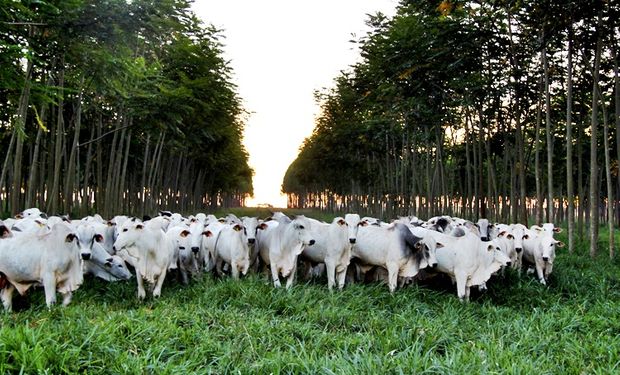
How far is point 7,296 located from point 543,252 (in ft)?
31.8

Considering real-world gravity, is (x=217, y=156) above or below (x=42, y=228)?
above

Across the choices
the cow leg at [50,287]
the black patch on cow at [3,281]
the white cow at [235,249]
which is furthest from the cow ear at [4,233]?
the white cow at [235,249]

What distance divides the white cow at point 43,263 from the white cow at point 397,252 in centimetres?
501

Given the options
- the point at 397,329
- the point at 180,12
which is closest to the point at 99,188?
the point at 180,12

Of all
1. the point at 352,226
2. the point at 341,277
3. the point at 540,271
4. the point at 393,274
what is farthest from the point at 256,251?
the point at 540,271

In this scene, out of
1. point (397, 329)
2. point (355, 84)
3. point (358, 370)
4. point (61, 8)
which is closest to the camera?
point (358, 370)

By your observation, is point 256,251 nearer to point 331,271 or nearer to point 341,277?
point 331,271

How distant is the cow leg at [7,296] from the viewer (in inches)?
283

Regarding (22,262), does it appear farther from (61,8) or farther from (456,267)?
(456,267)

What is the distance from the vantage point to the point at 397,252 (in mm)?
9352

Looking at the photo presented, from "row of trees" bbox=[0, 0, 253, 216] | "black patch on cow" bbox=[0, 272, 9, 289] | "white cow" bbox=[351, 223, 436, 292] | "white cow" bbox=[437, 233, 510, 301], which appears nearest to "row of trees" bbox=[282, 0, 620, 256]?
"white cow" bbox=[437, 233, 510, 301]

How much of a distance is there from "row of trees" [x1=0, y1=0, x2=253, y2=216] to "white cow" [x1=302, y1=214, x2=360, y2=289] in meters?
5.29

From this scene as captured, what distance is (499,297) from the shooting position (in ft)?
31.5

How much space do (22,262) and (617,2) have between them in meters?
12.2
